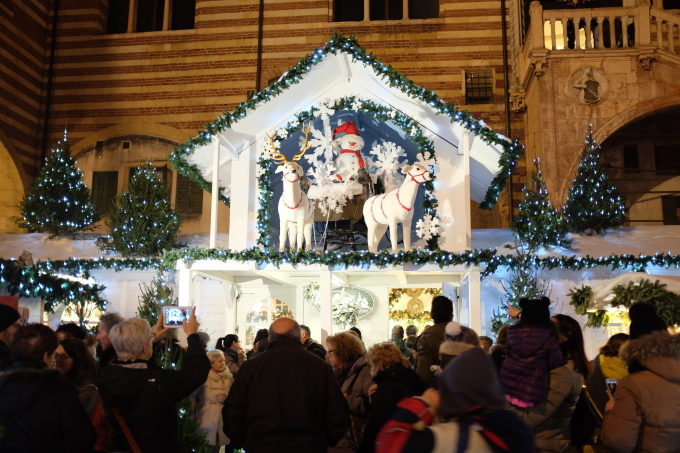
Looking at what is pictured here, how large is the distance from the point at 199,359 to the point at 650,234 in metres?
12.0

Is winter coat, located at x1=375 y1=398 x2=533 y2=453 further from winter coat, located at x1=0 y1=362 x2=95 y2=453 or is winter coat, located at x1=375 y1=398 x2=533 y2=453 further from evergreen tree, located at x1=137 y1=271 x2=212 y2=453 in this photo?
evergreen tree, located at x1=137 y1=271 x2=212 y2=453

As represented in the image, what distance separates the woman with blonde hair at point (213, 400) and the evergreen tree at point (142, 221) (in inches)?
288

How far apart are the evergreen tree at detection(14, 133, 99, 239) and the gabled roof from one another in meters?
4.00

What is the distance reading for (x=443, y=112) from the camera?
11.0m

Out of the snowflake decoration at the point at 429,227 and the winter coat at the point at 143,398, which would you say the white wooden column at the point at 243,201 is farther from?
the winter coat at the point at 143,398

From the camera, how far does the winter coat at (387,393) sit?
15.3ft

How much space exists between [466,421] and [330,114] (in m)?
9.73

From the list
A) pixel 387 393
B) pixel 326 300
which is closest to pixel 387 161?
pixel 326 300

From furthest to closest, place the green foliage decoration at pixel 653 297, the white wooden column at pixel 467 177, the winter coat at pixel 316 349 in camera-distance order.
Result: the white wooden column at pixel 467 177, the green foliage decoration at pixel 653 297, the winter coat at pixel 316 349

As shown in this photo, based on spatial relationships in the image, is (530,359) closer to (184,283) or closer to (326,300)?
(326,300)

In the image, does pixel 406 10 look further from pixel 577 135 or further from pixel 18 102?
pixel 18 102

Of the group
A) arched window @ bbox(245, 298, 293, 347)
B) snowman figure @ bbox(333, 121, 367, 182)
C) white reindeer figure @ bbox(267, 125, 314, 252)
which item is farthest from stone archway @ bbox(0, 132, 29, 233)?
snowman figure @ bbox(333, 121, 367, 182)

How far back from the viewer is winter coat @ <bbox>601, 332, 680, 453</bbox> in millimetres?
3846

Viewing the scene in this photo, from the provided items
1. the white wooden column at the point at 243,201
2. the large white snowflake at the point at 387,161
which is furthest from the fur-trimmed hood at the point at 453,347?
the large white snowflake at the point at 387,161
